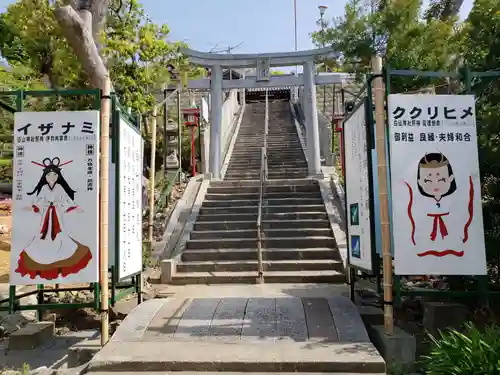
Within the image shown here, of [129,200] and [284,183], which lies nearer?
[129,200]

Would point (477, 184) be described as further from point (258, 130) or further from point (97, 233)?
point (258, 130)

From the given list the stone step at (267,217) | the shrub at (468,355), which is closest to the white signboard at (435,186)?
the shrub at (468,355)

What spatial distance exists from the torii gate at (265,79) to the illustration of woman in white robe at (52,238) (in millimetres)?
8266

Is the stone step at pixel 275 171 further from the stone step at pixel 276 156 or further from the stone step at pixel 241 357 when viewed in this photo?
the stone step at pixel 241 357

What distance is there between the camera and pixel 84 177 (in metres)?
4.48

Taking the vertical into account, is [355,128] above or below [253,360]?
above

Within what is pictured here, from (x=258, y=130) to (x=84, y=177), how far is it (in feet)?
49.2

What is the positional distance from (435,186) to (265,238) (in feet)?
15.5

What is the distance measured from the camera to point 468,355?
3.18 m

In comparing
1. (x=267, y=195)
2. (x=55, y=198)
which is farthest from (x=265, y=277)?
(x=55, y=198)

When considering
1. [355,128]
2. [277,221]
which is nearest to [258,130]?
[277,221]

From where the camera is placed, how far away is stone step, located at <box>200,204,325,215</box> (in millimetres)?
9852

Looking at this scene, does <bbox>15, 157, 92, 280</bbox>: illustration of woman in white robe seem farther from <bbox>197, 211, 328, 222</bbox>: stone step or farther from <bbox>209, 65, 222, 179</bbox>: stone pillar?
<bbox>209, 65, 222, 179</bbox>: stone pillar

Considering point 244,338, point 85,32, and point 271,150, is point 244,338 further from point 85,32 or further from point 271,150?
point 271,150
